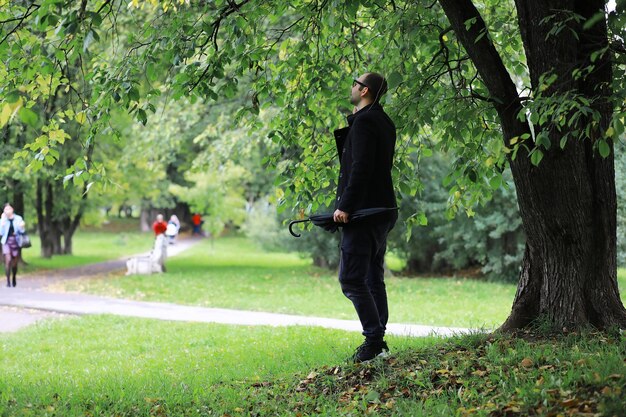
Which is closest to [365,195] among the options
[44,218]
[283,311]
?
[283,311]

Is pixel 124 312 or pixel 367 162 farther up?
pixel 367 162

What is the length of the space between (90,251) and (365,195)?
36186mm

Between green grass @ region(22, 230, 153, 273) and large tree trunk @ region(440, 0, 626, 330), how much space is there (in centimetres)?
2150

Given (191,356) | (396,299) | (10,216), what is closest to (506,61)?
(191,356)

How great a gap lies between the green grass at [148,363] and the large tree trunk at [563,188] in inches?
66.4

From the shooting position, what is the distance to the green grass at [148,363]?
560 cm

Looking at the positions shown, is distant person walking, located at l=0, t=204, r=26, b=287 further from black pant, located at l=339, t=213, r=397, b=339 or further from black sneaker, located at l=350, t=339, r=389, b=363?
black pant, located at l=339, t=213, r=397, b=339

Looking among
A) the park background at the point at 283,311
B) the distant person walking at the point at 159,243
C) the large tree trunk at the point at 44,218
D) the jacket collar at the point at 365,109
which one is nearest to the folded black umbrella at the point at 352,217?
the jacket collar at the point at 365,109

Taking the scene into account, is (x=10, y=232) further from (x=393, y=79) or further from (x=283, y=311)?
(x=393, y=79)

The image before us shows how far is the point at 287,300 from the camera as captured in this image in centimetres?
1612

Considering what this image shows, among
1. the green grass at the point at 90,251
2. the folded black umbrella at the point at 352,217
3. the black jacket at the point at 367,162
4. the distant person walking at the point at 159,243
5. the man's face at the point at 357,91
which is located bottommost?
the green grass at the point at 90,251

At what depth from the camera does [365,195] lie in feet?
18.1

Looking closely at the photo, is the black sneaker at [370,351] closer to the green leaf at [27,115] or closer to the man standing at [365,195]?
the man standing at [365,195]

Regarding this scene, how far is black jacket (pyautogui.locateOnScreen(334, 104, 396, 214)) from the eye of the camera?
215 inches
